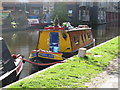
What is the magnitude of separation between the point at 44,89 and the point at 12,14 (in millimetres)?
40662

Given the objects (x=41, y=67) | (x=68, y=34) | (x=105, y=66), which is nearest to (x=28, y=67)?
(x=41, y=67)

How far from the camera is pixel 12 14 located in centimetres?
4581

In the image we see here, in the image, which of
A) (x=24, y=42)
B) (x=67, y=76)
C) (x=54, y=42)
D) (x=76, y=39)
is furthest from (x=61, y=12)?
(x=67, y=76)

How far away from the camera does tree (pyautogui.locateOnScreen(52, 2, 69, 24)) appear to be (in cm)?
5062

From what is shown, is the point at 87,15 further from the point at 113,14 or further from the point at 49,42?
the point at 49,42

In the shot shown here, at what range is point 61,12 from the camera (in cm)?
5091

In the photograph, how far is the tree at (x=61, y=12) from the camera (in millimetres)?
50625

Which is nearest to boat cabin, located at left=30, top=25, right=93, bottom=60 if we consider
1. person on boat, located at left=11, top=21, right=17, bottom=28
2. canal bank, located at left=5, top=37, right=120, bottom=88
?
canal bank, located at left=5, top=37, right=120, bottom=88

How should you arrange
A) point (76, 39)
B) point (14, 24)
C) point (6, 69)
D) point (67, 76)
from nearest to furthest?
point (67, 76), point (6, 69), point (76, 39), point (14, 24)

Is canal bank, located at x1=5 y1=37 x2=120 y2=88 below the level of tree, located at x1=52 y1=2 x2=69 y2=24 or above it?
below

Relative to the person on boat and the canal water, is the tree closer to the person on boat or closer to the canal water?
the person on boat

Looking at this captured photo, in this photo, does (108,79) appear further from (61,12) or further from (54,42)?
(61,12)

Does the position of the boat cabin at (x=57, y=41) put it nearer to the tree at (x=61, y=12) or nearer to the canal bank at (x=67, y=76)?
the canal bank at (x=67, y=76)

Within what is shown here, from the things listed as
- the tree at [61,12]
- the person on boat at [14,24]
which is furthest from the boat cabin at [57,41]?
the tree at [61,12]
